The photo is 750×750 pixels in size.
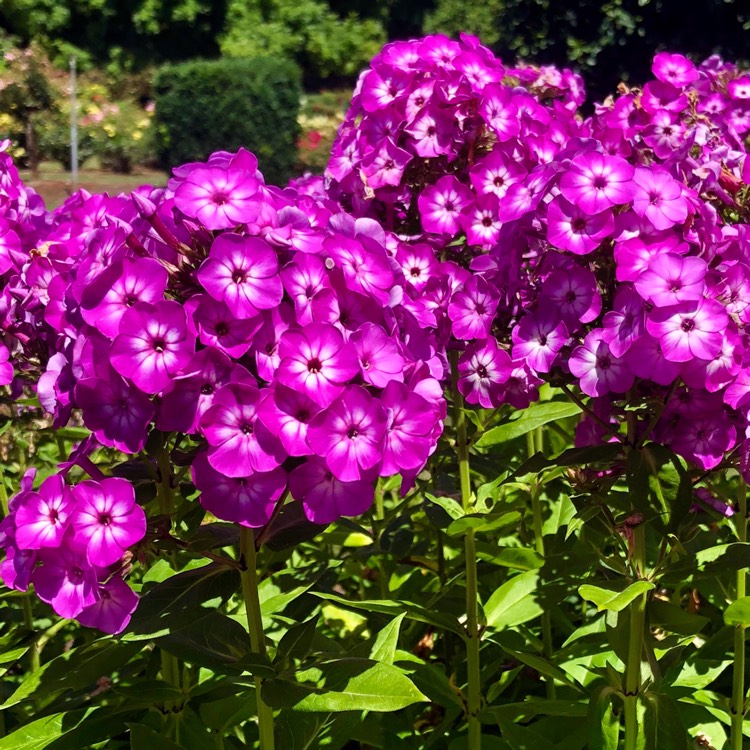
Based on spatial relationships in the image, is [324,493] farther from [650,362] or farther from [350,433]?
[650,362]

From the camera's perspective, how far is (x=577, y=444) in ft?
7.13

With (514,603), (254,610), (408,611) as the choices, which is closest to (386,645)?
(408,611)

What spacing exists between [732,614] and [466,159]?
48.5 inches

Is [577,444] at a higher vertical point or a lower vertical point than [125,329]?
lower

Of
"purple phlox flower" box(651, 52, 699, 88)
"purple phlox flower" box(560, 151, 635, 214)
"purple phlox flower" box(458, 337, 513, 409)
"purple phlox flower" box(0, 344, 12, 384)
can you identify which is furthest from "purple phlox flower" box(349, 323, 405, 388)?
"purple phlox flower" box(651, 52, 699, 88)

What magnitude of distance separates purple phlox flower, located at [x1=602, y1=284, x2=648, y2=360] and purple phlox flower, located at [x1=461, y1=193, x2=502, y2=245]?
24.2 inches

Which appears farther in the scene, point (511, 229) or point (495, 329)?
point (495, 329)

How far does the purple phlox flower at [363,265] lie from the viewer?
1.60m

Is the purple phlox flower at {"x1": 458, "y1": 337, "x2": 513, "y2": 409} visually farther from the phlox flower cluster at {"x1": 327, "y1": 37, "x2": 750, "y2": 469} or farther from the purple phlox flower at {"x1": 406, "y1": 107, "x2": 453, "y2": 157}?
the purple phlox flower at {"x1": 406, "y1": 107, "x2": 453, "y2": 157}

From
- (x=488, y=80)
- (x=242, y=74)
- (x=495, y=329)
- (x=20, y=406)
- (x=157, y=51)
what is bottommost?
(x=157, y=51)

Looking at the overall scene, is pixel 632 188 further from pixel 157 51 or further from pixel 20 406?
pixel 157 51

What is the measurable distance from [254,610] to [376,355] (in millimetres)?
536

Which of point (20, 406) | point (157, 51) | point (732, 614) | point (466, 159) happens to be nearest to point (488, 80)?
point (466, 159)

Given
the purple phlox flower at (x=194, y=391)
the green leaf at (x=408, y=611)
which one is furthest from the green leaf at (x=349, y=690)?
the purple phlox flower at (x=194, y=391)
